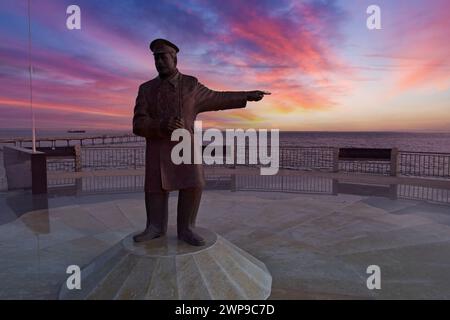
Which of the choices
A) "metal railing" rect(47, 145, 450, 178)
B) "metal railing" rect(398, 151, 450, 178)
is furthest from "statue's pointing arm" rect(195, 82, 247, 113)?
"metal railing" rect(398, 151, 450, 178)

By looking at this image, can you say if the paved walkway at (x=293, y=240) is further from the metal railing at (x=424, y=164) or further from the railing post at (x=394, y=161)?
the metal railing at (x=424, y=164)

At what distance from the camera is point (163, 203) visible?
4426 mm

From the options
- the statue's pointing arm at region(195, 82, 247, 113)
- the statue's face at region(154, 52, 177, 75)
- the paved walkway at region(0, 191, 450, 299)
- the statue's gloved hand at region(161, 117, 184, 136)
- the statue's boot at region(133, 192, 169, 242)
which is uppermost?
the statue's face at region(154, 52, 177, 75)

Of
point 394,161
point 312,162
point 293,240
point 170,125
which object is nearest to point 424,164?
point 394,161

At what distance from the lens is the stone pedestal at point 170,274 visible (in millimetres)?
3629

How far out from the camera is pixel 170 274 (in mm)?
3719

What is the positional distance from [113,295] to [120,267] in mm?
343

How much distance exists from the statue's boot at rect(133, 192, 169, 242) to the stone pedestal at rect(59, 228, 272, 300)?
0.33 ft

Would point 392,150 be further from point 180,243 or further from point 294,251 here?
point 180,243

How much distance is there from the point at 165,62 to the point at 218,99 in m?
0.83

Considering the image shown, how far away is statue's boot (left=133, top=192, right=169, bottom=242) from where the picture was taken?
4.36 m

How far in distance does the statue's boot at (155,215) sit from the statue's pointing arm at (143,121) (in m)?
0.80

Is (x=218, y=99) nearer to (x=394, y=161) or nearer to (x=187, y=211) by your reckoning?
(x=187, y=211)

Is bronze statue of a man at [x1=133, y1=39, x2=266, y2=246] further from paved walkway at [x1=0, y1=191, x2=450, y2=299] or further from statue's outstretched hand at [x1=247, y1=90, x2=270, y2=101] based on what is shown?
paved walkway at [x1=0, y1=191, x2=450, y2=299]
